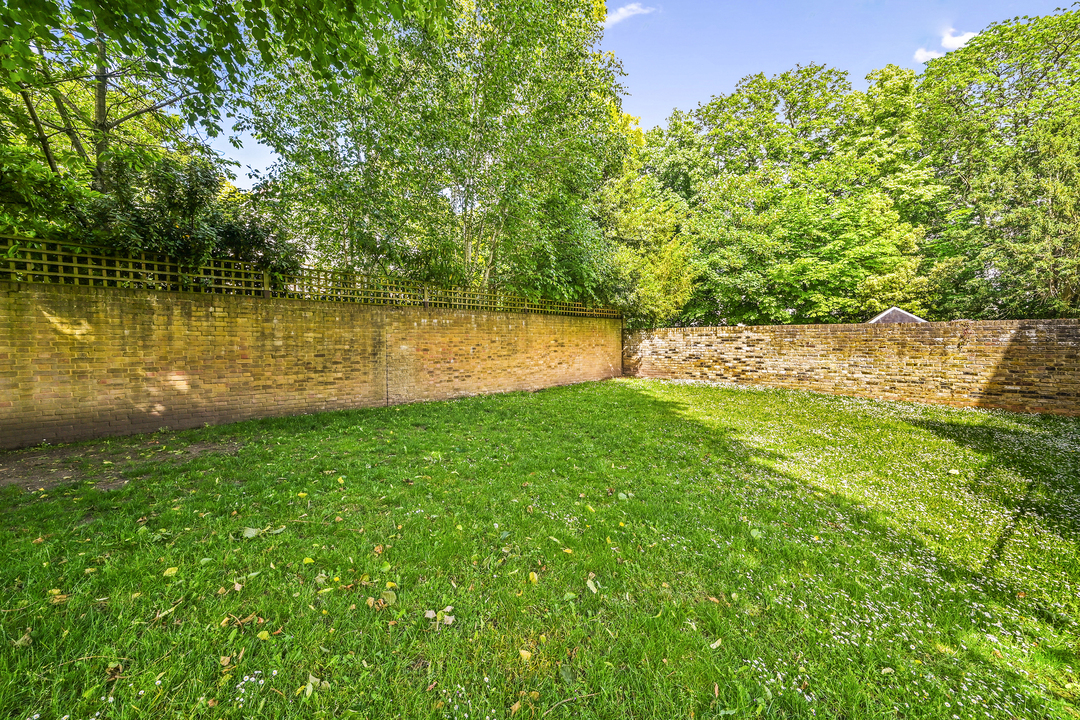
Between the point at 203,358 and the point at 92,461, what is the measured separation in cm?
206

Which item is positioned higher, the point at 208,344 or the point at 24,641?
the point at 208,344

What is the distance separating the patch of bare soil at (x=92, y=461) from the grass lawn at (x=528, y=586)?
0.15ft

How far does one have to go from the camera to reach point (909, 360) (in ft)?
28.6

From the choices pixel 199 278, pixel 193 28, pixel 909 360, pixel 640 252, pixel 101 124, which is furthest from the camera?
pixel 640 252

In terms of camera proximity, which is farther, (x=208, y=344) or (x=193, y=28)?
(x=208, y=344)

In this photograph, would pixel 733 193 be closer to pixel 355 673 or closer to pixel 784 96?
pixel 784 96

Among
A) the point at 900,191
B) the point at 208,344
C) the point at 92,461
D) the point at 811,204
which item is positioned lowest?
the point at 92,461

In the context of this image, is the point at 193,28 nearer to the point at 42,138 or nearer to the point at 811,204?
the point at 42,138

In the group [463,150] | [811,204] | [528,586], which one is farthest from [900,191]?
[528,586]

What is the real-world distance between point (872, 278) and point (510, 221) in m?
12.6

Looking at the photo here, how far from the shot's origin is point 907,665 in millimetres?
1814

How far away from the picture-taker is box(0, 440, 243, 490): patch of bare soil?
136 inches

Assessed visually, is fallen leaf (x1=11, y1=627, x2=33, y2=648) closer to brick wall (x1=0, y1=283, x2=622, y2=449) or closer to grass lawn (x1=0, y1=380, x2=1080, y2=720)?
grass lawn (x1=0, y1=380, x2=1080, y2=720)

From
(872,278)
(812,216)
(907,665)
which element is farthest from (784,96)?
(907,665)
